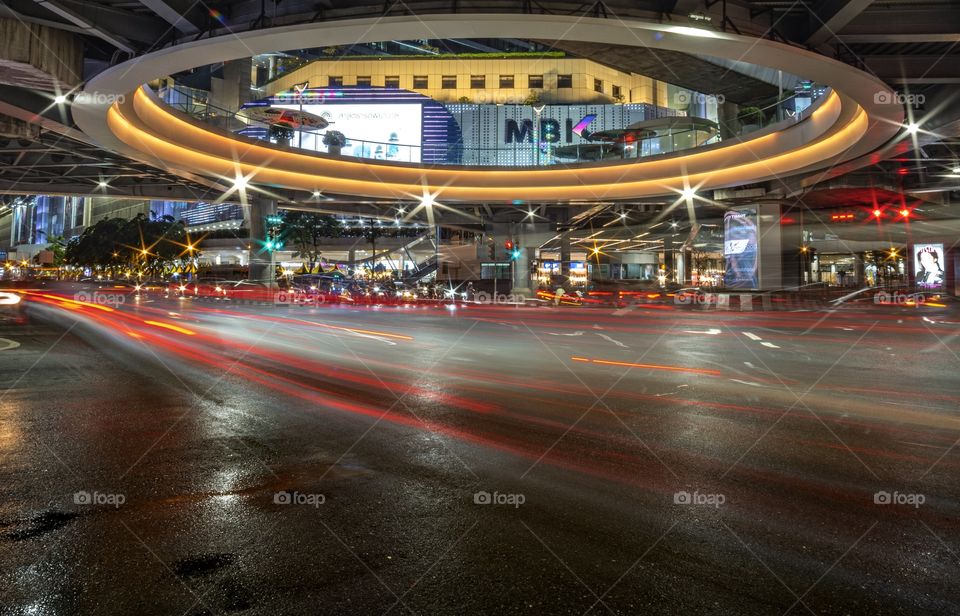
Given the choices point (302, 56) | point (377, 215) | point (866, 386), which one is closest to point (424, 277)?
point (377, 215)

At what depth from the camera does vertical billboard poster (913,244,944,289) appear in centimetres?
3797

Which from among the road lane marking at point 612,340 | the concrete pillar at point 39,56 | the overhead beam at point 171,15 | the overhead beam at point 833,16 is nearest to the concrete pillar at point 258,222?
the concrete pillar at point 39,56

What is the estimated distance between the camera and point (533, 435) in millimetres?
6086

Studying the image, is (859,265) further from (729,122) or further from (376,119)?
(376,119)

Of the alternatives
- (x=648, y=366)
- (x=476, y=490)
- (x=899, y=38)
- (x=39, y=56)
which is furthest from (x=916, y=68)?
(x=39, y=56)

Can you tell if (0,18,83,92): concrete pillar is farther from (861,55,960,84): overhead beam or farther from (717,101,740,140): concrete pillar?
(717,101,740,140): concrete pillar

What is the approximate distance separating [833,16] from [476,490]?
14.2 metres

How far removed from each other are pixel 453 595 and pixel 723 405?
5963mm

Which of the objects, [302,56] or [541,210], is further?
[302,56]

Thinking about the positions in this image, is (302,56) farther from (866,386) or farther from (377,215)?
(866,386)

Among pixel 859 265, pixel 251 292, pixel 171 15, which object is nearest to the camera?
pixel 171 15

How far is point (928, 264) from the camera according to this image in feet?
127

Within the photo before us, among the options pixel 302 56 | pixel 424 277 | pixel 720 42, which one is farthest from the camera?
pixel 302 56

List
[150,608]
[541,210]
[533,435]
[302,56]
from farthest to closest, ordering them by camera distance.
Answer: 1. [302,56]
2. [541,210]
3. [533,435]
4. [150,608]
